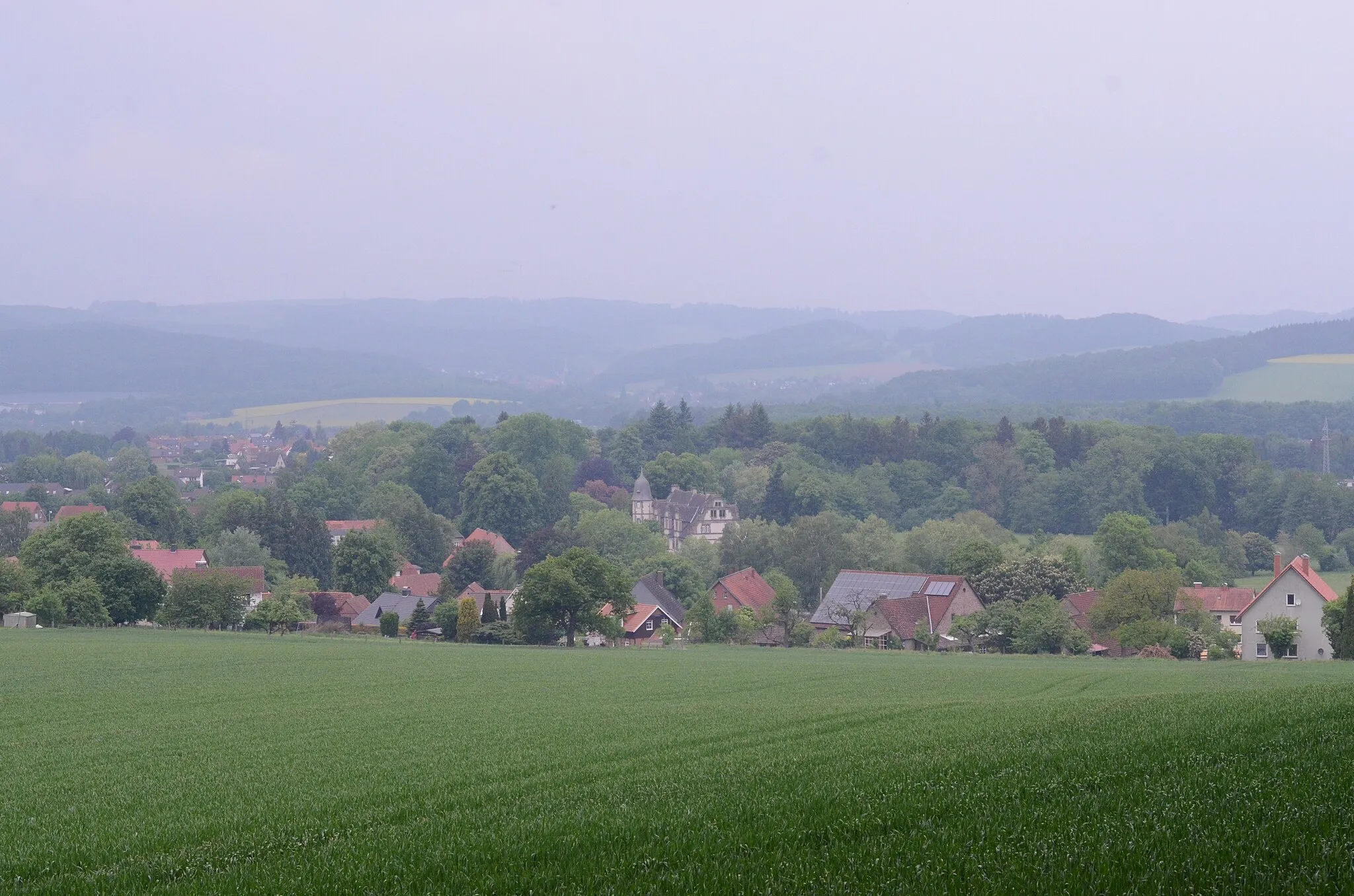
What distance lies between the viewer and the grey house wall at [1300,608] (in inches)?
2825

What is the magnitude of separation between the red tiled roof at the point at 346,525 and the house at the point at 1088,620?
8156 centimetres

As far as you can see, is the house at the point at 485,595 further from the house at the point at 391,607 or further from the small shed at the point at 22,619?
the small shed at the point at 22,619

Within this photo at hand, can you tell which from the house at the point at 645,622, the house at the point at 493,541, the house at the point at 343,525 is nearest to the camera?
the house at the point at 645,622

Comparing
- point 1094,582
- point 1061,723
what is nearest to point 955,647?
point 1094,582

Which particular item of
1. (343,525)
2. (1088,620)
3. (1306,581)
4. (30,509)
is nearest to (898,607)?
(1088,620)

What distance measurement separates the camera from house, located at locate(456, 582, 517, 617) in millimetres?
87219

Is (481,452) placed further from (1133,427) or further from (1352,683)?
(1352,683)

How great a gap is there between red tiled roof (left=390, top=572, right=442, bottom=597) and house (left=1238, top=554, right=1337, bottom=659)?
64.4 metres

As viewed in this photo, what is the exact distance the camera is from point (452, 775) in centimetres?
1961

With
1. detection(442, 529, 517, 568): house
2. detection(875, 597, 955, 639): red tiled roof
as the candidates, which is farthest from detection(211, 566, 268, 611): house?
detection(875, 597, 955, 639): red tiled roof

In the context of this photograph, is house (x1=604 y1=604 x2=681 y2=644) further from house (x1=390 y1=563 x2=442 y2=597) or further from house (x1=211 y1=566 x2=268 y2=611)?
house (x1=211 y1=566 x2=268 y2=611)

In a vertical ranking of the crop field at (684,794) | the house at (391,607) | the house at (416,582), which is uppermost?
the crop field at (684,794)

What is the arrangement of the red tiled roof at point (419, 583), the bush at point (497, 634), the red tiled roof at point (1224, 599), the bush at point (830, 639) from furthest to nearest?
the red tiled roof at point (419, 583) → the red tiled roof at point (1224, 599) → the bush at point (830, 639) → the bush at point (497, 634)

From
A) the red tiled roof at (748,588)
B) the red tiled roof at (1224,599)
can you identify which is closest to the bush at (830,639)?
the red tiled roof at (748,588)
